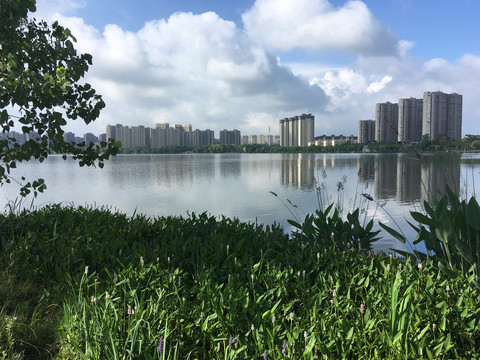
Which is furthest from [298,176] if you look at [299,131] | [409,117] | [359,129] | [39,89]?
[299,131]

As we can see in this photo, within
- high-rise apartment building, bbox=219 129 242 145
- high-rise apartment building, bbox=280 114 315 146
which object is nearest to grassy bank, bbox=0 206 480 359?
high-rise apartment building, bbox=219 129 242 145

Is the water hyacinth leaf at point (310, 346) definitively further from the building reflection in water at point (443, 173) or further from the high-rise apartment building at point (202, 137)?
the high-rise apartment building at point (202, 137)

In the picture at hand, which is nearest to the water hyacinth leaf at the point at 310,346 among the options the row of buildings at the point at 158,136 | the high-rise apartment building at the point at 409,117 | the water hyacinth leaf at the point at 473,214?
the water hyacinth leaf at the point at 473,214

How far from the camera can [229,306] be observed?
2.13 meters

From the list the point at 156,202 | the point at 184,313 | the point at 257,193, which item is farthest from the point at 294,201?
the point at 184,313

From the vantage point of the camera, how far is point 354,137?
135000mm

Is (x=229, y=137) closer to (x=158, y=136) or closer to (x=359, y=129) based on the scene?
(x=158, y=136)

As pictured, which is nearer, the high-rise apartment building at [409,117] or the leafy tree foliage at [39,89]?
the leafy tree foliage at [39,89]

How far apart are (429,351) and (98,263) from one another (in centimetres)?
261

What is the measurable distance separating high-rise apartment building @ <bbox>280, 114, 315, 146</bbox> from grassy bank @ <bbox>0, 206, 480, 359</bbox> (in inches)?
5520

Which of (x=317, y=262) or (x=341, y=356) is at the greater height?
(x=317, y=262)

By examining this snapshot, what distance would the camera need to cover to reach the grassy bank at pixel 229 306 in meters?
1.88

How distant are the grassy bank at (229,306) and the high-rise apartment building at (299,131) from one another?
140216 millimetres

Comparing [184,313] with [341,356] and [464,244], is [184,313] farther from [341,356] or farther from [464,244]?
[464,244]
